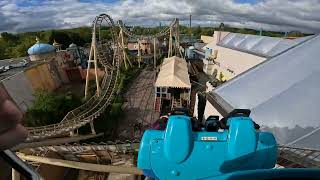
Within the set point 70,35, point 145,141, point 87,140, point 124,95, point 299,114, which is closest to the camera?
point 145,141

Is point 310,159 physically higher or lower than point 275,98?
lower

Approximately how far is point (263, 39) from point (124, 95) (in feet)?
31.1

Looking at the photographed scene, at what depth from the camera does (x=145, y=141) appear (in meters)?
2.40

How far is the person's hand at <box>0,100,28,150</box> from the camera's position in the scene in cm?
78

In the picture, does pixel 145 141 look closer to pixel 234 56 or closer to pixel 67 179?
pixel 67 179

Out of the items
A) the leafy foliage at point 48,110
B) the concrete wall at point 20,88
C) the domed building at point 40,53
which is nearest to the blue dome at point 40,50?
the domed building at point 40,53

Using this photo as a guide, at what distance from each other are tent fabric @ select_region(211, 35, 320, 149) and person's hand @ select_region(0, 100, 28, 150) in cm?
323

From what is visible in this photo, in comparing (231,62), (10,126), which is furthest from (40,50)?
(10,126)

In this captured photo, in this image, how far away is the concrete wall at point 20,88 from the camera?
17.6 meters

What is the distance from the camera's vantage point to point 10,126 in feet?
2.68

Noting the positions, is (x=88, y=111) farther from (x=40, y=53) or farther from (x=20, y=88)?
(x=40, y=53)

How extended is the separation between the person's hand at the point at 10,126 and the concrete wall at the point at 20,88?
58.6ft

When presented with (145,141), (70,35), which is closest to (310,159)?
(145,141)

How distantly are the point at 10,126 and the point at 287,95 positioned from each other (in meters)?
3.77
